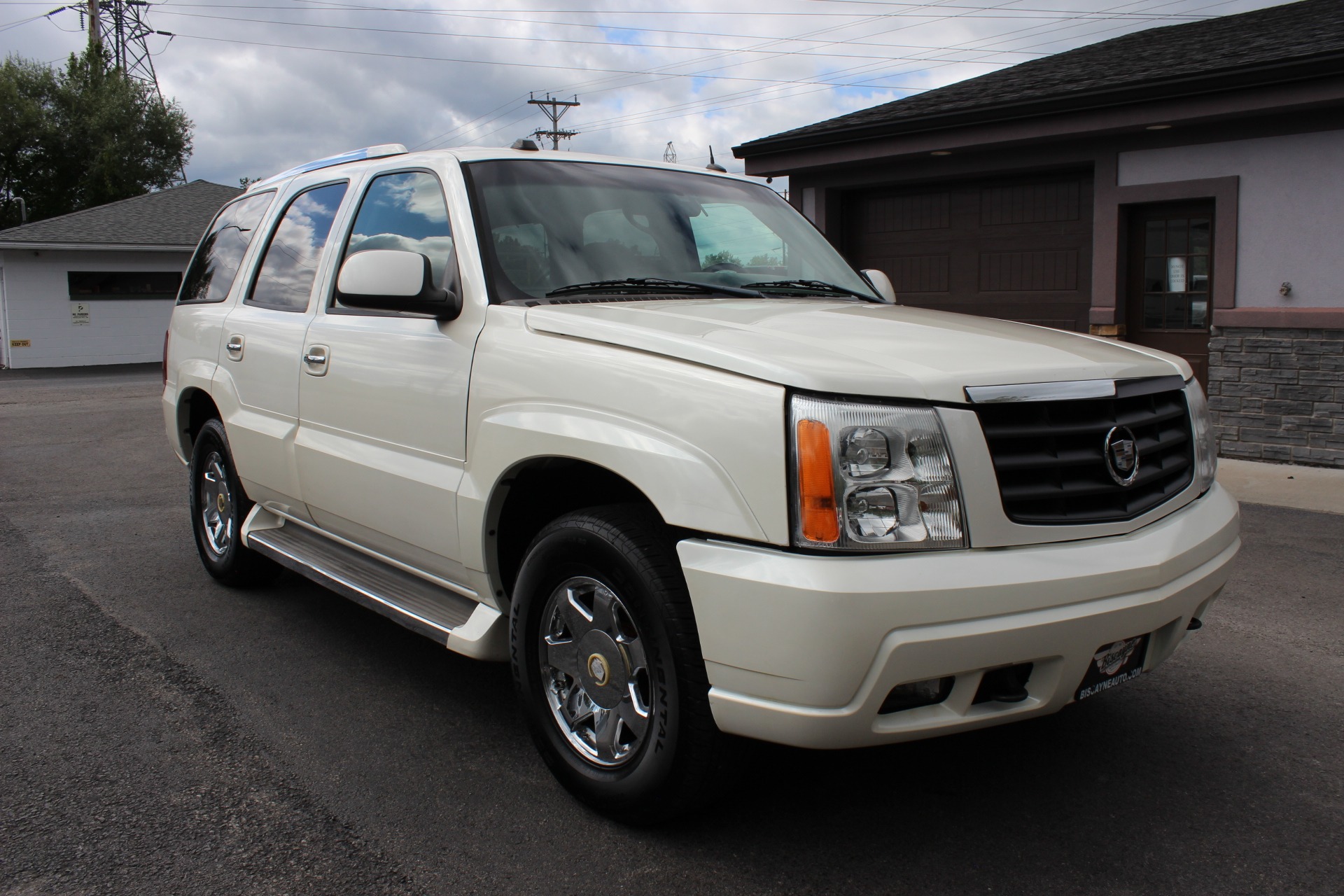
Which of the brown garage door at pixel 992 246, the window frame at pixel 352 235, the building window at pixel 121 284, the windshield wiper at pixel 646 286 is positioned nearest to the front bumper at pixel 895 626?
the windshield wiper at pixel 646 286

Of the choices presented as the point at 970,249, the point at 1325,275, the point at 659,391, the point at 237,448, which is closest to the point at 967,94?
the point at 970,249

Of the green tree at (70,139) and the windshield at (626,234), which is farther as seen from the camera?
the green tree at (70,139)

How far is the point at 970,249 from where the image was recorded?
38.5 feet

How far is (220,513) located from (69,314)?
26287mm

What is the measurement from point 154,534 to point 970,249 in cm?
856

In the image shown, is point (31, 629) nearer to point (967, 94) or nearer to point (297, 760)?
point (297, 760)

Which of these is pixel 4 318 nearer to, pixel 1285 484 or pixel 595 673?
pixel 1285 484

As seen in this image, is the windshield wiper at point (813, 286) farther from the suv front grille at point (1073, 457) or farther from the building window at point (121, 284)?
the building window at point (121, 284)

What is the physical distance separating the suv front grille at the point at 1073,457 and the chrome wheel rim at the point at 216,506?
3981mm

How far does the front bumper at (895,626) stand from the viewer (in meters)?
2.40

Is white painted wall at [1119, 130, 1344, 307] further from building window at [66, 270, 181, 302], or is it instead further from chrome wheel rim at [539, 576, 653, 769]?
building window at [66, 270, 181, 302]

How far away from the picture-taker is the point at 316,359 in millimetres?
4199

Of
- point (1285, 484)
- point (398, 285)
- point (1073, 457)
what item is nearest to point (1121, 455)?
point (1073, 457)

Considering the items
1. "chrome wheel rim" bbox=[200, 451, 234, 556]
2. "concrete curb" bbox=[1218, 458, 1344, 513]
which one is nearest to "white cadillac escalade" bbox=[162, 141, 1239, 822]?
"chrome wheel rim" bbox=[200, 451, 234, 556]
